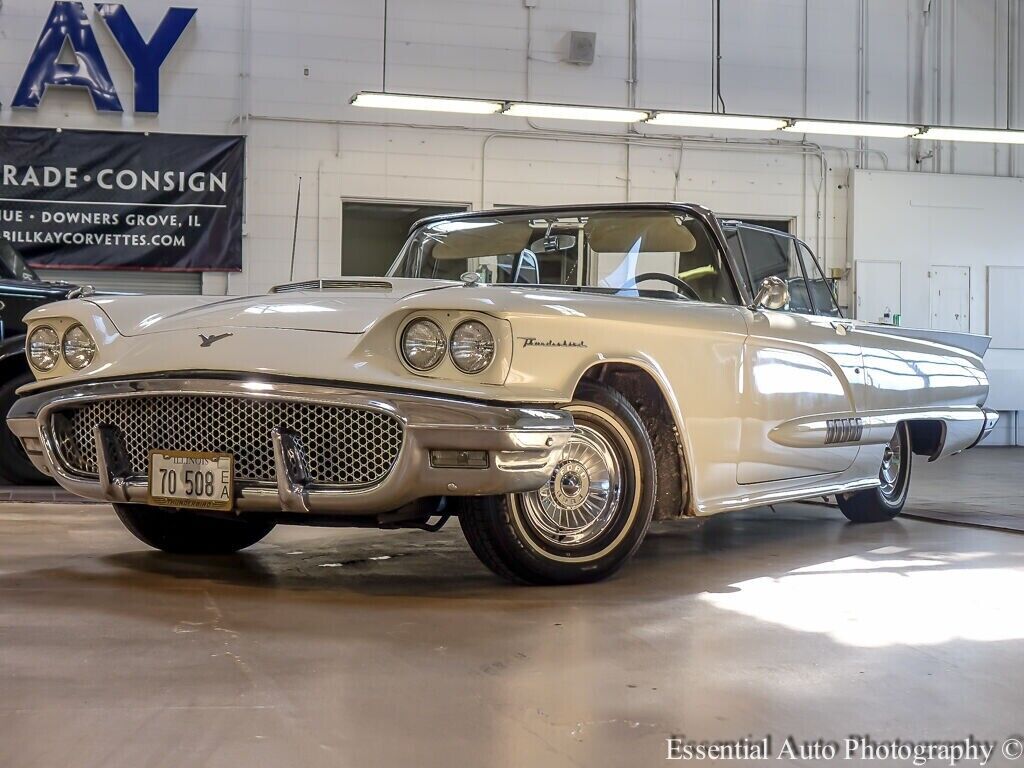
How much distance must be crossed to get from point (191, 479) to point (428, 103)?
7901 millimetres

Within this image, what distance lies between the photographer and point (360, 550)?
445cm

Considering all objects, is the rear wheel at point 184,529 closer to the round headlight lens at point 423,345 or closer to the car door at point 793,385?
the round headlight lens at point 423,345

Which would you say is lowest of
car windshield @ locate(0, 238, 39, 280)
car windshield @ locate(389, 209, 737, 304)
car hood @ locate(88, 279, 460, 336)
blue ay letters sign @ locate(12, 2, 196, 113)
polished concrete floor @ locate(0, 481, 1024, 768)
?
polished concrete floor @ locate(0, 481, 1024, 768)

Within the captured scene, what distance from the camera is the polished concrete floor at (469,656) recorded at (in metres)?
2.01

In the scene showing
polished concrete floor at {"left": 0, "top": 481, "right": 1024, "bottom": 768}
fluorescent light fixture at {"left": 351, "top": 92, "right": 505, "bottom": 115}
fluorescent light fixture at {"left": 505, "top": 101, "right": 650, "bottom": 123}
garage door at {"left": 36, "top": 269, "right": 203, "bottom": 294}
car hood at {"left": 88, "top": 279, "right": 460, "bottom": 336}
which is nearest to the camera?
polished concrete floor at {"left": 0, "top": 481, "right": 1024, "bottom": 768}

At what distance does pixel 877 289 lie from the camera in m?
13.5

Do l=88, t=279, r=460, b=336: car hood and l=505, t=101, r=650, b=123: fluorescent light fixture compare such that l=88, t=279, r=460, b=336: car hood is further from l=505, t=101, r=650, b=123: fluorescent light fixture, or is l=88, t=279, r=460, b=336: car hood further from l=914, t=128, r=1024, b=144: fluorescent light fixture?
l=914, t=128, r=1024, b=144: fluorescent light fixture

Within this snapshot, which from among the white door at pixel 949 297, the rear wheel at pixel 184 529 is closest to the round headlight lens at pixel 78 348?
the rear wheel at pixel 184 529

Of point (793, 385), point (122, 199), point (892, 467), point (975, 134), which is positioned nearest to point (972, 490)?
point (892, 467)

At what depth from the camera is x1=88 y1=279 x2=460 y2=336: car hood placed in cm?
330

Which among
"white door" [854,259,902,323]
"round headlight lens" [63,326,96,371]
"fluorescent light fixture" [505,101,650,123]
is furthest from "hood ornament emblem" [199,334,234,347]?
"white door" [854,259,902,323]

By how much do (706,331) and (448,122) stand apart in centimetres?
913

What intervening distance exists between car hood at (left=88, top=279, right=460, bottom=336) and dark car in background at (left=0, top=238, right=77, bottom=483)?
3.65m

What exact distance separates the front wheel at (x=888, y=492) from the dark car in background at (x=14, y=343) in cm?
481
